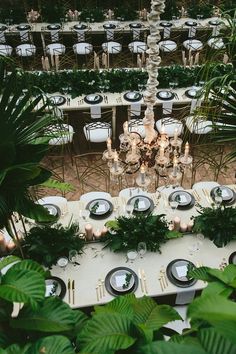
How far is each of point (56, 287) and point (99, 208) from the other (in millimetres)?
1045

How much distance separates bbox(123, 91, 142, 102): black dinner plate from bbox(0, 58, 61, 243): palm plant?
3.68 meters

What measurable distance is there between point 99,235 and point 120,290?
A: 2.10 feet

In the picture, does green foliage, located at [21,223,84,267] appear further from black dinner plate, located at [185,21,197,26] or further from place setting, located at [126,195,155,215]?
black dinner plate, located at [185,21,197,26]

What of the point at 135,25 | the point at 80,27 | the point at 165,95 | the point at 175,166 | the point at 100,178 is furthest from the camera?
the point at 135,25

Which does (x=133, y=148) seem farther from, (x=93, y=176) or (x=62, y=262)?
(x=93, y=176)

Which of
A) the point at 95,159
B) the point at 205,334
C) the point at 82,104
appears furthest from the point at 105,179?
the point at 205,334

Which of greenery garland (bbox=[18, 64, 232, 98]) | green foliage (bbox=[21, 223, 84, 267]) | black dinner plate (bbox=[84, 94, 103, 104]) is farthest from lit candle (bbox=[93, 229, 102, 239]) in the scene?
greenery garland (bbox=[18, 64, 232, 98])

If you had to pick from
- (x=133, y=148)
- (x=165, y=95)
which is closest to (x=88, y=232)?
(x=133, y=148)

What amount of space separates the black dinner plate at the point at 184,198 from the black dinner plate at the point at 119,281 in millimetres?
1029

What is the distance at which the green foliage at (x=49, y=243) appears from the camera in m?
3.46

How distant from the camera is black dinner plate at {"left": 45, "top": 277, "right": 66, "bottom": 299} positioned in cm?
323

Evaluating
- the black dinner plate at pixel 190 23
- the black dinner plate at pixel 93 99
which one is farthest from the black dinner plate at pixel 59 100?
the black dinner plate at pixel 190 23

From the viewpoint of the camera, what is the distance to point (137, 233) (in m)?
3.62

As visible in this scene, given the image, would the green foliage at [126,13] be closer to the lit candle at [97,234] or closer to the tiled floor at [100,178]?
the tiled floor at [100,178]
